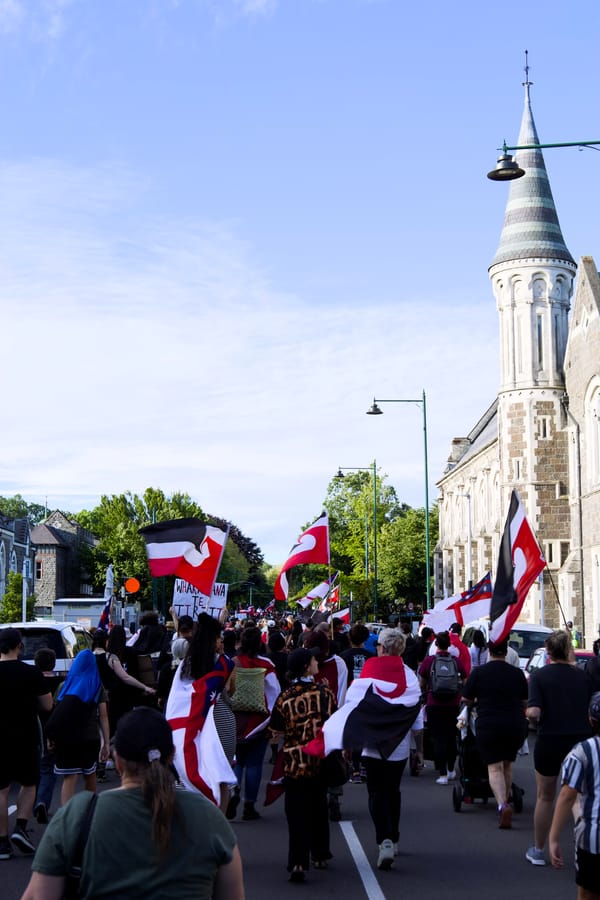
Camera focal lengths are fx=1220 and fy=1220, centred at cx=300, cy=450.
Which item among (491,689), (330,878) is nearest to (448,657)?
(491,689)

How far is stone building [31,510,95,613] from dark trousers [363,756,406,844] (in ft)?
303

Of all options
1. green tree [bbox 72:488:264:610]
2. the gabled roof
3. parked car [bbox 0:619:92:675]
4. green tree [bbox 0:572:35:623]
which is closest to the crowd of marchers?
parked car [bbox 0:619:92:675]

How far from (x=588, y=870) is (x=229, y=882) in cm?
253

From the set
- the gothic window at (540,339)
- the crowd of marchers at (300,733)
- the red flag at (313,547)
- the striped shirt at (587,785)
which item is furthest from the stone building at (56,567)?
the striped shirt at (587,785)

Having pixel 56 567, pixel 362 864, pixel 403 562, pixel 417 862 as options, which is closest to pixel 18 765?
pixel 362 864

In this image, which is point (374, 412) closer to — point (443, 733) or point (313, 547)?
point (313, 547)

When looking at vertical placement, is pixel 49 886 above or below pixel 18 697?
Answer: below

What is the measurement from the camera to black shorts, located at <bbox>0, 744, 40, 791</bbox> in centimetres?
932

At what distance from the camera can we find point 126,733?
3553 mm

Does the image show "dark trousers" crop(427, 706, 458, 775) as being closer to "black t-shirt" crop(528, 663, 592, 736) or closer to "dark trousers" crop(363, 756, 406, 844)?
"dark trousers" crop(363, 756, 406, 844)

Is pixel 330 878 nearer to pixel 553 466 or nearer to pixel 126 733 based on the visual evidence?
pixel 126 733

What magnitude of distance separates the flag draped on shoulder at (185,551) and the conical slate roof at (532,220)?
4453 centimetres

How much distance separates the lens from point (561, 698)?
8.73 metres

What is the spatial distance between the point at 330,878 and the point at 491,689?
2522 mm
